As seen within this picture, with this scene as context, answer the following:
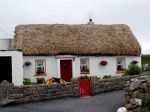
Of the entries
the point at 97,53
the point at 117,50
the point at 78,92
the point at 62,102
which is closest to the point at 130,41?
the point at 117,50

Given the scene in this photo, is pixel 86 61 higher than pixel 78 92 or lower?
higher

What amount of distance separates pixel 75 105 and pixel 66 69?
34.9ft

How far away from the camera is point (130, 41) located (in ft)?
91.2

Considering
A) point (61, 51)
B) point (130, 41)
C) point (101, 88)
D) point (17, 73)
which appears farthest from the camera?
point (130, 41)

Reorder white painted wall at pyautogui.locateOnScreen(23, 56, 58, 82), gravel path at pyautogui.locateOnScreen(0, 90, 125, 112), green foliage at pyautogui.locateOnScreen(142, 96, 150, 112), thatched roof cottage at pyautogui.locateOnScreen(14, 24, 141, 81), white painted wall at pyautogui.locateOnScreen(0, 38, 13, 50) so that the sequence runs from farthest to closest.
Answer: thatched roof cottage at pyautogui.locateOnScreen(14, 24, 141, 81) < white painted wall at pyautogui.locateOnScreen(23, 56, 58, 82) < white painted wall at pyautogui.locateOnScreen(0, 38, 13, 50) < gravel path at pyautogui.locateOnScreen(0, 90, 125, 112) < green foliage at pyautogui.locateOnScreen(142, 96, 150, 112)

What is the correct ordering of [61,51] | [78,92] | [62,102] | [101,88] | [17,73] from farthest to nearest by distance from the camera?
[61,51]
[17,73]
[101,88]
[78,92]
[62,102]

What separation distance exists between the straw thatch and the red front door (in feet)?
3.06

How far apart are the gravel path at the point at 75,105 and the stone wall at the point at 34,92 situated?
1.67ft

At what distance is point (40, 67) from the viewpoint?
2512 cm

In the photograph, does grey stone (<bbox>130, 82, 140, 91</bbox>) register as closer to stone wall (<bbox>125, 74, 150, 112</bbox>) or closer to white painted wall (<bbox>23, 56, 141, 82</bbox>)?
stone wall (<bbox>125, 74, 150, 112</bbox>)

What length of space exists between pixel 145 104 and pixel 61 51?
1330 centimetres

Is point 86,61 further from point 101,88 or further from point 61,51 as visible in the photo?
point 101,88

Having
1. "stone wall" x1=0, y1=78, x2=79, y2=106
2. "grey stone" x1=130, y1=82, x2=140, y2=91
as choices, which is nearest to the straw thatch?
"stone wall" x1=0, y1=78, x2=79, y2=106

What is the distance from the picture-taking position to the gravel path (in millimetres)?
14094
